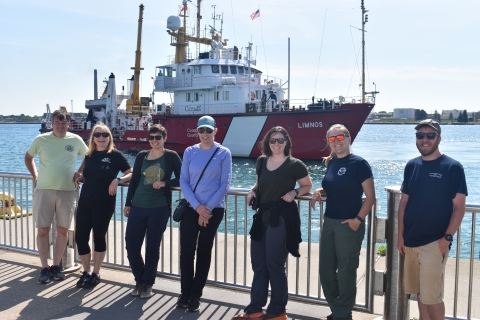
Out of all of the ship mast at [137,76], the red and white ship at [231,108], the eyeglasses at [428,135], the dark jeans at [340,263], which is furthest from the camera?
the ship mast at [137,76]

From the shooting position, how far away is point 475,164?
36094 mm

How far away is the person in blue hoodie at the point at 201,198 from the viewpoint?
13.7 feet

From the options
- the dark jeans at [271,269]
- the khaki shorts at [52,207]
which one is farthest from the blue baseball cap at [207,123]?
the khaki shorts at [52,207]

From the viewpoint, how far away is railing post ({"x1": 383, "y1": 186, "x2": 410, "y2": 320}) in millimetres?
3818

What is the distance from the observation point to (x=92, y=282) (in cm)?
479

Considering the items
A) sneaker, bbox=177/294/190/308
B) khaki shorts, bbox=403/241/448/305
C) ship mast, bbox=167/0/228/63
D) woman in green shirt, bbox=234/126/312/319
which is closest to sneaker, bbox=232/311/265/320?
woman in green shirt, bbox=234/126/312/319

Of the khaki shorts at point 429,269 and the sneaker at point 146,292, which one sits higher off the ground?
the khaki shorts at point 429,269

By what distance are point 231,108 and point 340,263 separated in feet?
90.6

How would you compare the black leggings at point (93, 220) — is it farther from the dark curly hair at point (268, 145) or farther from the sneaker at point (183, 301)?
the dark curly hair at point (268, 145)

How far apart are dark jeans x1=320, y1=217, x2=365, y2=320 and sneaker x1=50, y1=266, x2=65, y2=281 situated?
2.74 meters

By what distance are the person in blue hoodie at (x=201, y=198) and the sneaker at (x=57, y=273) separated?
4.86ft

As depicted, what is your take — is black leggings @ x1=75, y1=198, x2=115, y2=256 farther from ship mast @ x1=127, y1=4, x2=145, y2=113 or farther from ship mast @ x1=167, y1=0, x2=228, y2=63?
ship mast @ x1=127, y1=4, x2=145, y2=113

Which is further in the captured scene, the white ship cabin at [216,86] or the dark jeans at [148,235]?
the white ship cabin at [216,86]

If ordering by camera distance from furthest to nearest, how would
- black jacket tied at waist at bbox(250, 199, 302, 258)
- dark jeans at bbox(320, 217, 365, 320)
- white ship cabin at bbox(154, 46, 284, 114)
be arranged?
white ship cabin at bbox(154, 46, 284, 114) < black jacket tied at waist at bbox(250, 199, 302, 258) < dark jeans at bbox(320, 217, 365, 320)
